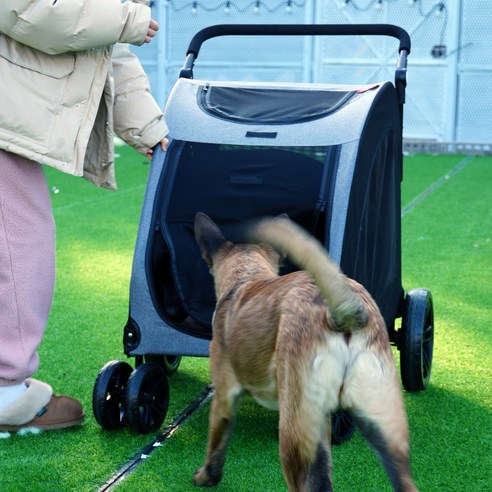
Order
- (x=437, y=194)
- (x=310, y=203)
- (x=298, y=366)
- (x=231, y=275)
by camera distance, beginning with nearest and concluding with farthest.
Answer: (x=298, y=366)
(x=231, y=275)
(x=310, y=203)
(x=437, y=194)

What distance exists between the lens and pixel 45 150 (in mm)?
2828

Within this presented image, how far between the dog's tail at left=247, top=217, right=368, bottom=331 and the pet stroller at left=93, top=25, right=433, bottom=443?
79 centimetres

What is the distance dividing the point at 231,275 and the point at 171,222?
1.70 ft

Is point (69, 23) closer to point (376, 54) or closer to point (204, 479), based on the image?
point (204, 479)

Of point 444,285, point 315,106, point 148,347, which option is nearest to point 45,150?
point 148,347

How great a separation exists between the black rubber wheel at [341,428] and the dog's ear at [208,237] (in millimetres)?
638

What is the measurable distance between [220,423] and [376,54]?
1141 centimetres

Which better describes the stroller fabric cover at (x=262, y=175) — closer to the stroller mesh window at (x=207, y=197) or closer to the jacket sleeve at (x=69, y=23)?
the stroller mesh window at (x=207, y=197)

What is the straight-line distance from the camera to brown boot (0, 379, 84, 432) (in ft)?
9.85

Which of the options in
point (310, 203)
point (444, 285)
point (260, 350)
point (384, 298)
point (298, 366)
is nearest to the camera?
point (298, 366)

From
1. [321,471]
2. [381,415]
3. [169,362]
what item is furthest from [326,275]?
[169,362]

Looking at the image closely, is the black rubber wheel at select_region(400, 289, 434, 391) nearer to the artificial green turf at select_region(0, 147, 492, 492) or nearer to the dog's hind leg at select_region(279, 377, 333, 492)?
the artificial green turf at select_region(0, 147, 492, 492)

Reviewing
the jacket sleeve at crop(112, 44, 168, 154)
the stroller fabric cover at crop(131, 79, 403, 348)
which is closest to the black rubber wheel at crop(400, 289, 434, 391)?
the stroller fabric cover at crop(131, 79, 403, 348)

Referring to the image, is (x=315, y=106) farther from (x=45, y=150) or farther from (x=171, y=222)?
(x=45, y=150)
